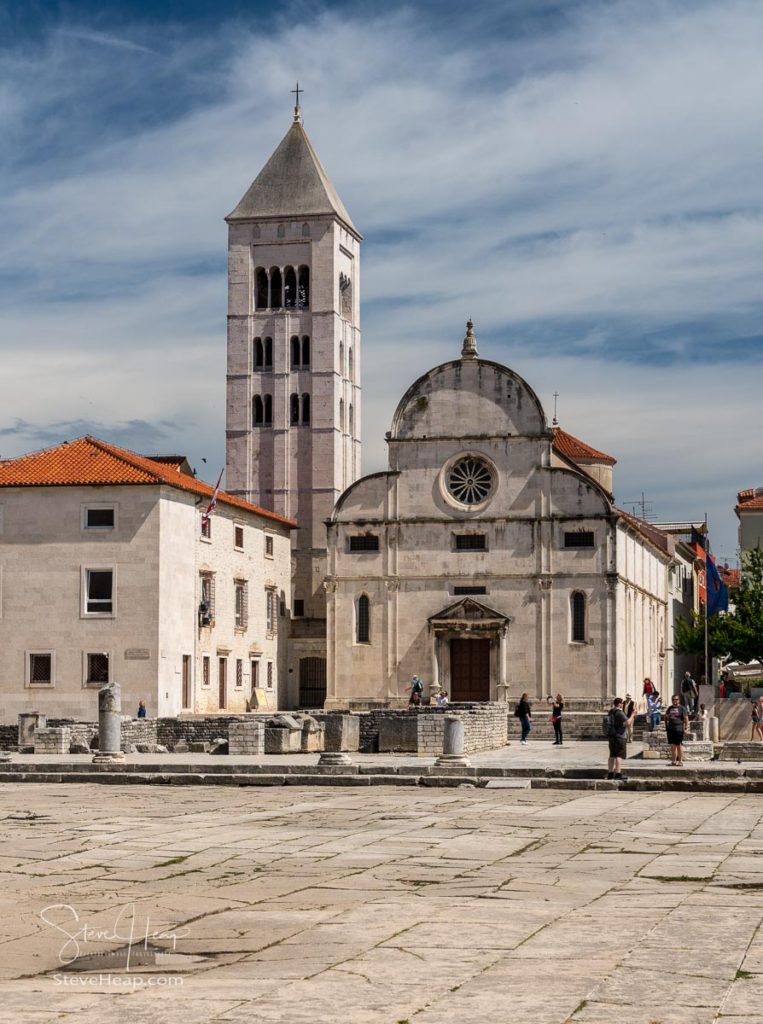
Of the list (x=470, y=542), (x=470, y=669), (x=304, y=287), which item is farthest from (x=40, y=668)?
(x=304, y=287)

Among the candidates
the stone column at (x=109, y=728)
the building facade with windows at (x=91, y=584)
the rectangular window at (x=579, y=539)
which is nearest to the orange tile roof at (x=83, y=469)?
the building facade with windows at (x=91, y=584)

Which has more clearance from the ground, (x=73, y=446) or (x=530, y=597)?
(x=73, y=446)

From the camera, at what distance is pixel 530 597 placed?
5878cm

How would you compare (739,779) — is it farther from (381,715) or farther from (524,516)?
(524,516)

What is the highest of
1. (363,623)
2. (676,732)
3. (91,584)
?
(91,584)

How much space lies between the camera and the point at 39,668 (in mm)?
51000

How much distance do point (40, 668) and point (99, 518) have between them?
17.3ft

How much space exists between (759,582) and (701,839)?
59.0m

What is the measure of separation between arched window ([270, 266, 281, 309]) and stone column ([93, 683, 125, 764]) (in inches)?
1725

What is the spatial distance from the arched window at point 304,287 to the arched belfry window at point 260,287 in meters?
1.72

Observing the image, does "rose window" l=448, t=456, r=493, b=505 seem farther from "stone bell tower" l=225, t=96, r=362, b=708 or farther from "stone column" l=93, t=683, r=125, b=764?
"stone column" l=93, t=683, r=125, b=764

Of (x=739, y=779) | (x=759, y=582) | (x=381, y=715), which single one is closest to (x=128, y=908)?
(x=739, y=779)

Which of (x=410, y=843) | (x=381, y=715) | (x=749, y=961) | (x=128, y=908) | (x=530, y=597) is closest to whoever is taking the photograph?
(x=749, y=961)

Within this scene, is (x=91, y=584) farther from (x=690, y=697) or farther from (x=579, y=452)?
(x=579, y=452)
